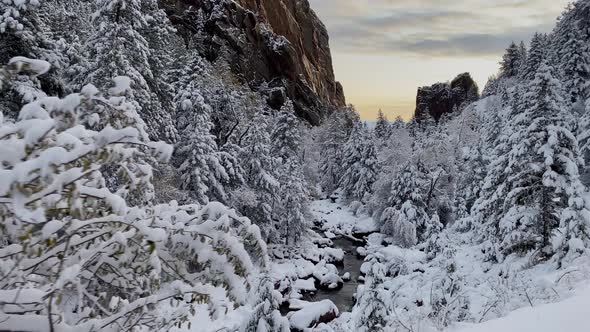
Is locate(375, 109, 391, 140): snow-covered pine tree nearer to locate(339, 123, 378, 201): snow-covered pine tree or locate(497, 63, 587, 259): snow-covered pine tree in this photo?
locate(339, 123, 378, 201): snow-covered pine tree

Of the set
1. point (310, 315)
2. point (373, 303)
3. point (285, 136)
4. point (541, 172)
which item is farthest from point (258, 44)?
point (373, 303)

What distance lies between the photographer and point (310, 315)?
15375mm

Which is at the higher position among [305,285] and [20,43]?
[20,43]

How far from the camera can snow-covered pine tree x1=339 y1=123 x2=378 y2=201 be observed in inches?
1651

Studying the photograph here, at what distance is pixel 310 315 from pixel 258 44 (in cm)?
6569

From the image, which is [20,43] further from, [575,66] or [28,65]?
[575,66]

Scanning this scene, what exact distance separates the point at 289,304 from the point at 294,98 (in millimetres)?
62772

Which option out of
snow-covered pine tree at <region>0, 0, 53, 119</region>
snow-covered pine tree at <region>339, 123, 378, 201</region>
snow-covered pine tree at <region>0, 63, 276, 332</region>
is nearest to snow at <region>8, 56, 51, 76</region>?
snow-covered pine tree at <region>0, 63, 276, 332</region>

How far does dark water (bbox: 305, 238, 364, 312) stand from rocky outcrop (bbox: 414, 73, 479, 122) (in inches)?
2607

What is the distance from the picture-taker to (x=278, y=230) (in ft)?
92.5

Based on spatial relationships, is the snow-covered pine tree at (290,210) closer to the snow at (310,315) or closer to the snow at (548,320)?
the snow at (310,315)

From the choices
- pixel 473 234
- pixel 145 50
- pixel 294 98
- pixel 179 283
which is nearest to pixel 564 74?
pixel 473 234

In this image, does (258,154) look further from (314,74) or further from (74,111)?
(314,74)

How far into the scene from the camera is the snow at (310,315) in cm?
1500
